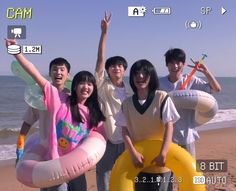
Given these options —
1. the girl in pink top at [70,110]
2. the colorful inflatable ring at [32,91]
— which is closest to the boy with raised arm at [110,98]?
the girl in pink top at [70,110]

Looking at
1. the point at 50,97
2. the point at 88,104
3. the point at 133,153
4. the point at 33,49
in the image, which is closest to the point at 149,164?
the point at 133,153

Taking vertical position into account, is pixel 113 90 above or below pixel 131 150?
above

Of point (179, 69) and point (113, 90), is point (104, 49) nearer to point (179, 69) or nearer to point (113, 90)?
point (113, 90)

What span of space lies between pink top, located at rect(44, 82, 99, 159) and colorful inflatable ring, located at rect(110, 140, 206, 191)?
1.34ft

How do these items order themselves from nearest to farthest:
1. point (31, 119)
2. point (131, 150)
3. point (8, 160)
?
point (131, 150) → point (31, 119) → point (8, 160)

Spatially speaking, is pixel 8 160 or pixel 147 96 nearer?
pixel 147 96

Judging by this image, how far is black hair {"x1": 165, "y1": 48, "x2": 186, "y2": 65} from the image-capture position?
353 centimetres

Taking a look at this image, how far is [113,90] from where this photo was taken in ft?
11.5

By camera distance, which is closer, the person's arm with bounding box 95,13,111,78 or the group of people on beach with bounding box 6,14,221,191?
the group of people on beach with bounding box 6,14,221,191

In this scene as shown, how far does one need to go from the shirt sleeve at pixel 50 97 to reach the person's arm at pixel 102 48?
626mm

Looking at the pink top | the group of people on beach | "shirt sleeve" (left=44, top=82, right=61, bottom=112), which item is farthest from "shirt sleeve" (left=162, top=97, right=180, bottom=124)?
"shirt sleeve" (left=44, top=82, right=61, bottom=112)

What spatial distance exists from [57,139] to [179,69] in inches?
51.7

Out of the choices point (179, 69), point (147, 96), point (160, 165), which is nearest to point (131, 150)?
point (160, 165)

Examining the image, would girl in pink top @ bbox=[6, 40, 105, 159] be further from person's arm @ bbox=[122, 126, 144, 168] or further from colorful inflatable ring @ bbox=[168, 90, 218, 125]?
colorful inflatable ring @ bbox=[168, 90, 218, 125]
